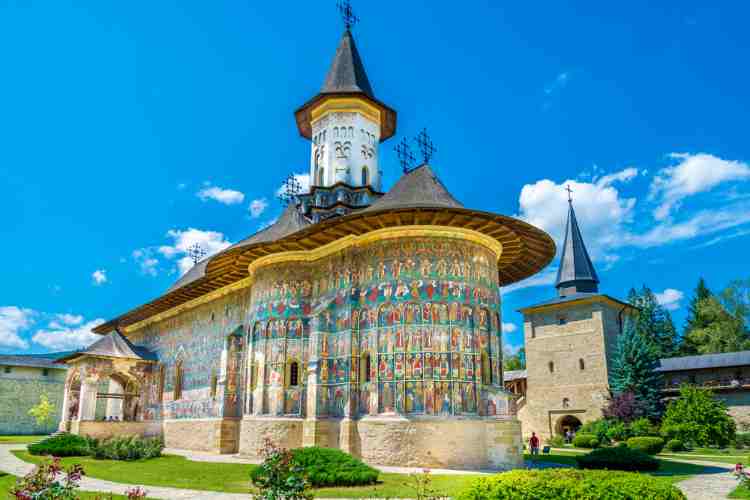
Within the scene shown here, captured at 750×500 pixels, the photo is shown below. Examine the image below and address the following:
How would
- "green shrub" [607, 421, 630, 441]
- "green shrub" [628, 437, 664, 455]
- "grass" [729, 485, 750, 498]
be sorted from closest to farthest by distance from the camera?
1. "grass" [729, 485, 750, 498]
2. "green shrub" [628, 437, 664, 455]
3. "green shrub" [607, 421, 630, 441]

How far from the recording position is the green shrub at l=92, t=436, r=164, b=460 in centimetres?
1768

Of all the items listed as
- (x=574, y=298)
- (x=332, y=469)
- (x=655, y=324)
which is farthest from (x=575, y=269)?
(x=332, y=469)

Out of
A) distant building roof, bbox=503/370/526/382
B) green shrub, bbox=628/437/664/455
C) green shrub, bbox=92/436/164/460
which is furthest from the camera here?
distant building roof, bbox=503/370/526/382

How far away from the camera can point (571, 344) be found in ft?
118

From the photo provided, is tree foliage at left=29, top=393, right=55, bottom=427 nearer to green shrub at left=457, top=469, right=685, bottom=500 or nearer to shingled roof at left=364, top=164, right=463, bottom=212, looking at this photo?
shingled roof at left=364, top=164, right=463, bottom=212

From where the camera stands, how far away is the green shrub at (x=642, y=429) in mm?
27766

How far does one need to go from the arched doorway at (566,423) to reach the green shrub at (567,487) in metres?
29.7

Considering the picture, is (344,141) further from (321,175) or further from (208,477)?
(208,477)

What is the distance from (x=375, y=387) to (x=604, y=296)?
23.8 meters

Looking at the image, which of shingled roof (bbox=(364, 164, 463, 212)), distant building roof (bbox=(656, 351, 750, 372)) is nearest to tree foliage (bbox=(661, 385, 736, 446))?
distant building roof (bbox=(656, 351, 750, 372))

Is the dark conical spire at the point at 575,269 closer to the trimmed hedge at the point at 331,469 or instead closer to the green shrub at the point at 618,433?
the green shrub at the point at 618,433

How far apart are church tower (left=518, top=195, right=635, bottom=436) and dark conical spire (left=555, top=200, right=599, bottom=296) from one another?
6cm

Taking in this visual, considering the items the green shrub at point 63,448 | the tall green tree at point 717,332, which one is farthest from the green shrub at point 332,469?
the tall green tree at point 717,332

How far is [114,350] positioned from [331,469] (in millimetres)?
18906
